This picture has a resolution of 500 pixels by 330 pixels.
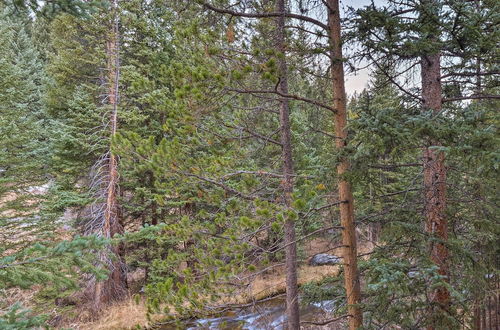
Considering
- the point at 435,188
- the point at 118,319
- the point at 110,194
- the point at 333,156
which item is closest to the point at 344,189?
the point at 333,156

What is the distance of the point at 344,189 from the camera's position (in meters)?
3.81

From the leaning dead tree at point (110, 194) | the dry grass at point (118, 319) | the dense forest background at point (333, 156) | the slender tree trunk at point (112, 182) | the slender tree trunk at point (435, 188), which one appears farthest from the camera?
the slender tree trunk at point (112, 182)

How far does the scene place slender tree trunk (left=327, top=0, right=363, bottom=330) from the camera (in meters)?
3.74

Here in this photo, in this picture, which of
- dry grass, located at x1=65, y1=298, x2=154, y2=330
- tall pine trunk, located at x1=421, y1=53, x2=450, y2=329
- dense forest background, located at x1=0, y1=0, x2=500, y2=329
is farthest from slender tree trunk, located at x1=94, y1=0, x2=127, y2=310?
tall pine trunk, located at x1=421, y1=53, x2=450, y2=329

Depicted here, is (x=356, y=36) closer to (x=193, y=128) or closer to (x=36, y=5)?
(x=193, y=128)

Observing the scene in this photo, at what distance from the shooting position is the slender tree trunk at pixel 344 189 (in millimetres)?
3738

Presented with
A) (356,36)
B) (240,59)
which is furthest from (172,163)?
(356,36)

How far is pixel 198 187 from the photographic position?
14.3ft

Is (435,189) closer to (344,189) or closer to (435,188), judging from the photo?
(435,188)

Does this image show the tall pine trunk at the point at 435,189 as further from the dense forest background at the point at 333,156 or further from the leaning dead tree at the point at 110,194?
the leaning dead tree at the point at 110,194

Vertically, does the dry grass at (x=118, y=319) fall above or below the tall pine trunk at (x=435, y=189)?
below

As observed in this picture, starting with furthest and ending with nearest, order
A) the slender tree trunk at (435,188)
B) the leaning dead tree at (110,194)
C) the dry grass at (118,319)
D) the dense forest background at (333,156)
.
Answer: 1. the leaning dead tree at (110,194)
2. the dry grass at (118,319)
3. the slender tree trunk at (435,188)
4. the dense forest background at (333,156)

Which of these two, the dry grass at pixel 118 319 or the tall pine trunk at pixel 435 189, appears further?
the dry grass at pixel 118 319

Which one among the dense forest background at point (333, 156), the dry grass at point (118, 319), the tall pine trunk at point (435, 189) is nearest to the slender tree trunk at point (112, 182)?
the dry grass at point (118, 319)
